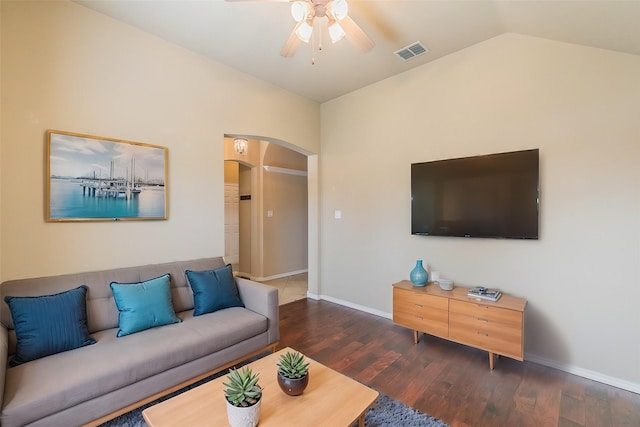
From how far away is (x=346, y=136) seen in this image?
4094 millimetres

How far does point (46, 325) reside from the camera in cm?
183

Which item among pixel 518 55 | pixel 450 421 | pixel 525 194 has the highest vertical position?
pixel 518 55

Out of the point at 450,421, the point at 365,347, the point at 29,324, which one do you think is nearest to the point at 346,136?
the point at 365,347

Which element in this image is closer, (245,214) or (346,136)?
(346,136)

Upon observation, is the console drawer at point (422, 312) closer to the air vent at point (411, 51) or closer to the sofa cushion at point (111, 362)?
the sofa cushion at point (111, 362)

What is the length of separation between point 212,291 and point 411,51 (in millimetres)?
3086

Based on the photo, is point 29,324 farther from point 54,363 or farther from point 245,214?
point 245,214

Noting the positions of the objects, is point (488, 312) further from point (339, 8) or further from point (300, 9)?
point (300, 9)

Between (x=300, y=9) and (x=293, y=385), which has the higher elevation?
(x=300, y=9)

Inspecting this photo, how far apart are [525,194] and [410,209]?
45.2 inches

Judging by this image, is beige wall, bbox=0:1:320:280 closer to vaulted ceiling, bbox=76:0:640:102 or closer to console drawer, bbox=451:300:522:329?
vaulted ceiling, bbox=76:0:640:102

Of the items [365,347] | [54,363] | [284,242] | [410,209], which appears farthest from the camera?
[284,242]

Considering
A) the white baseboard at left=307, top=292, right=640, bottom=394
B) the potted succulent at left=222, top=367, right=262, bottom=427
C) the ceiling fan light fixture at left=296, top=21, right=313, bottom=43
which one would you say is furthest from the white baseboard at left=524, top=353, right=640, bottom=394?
the ceiling fan light fixture at left=296, top=21, right=313, bottom=43

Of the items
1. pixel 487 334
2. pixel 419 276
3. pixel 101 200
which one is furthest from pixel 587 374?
pixel 101 200
